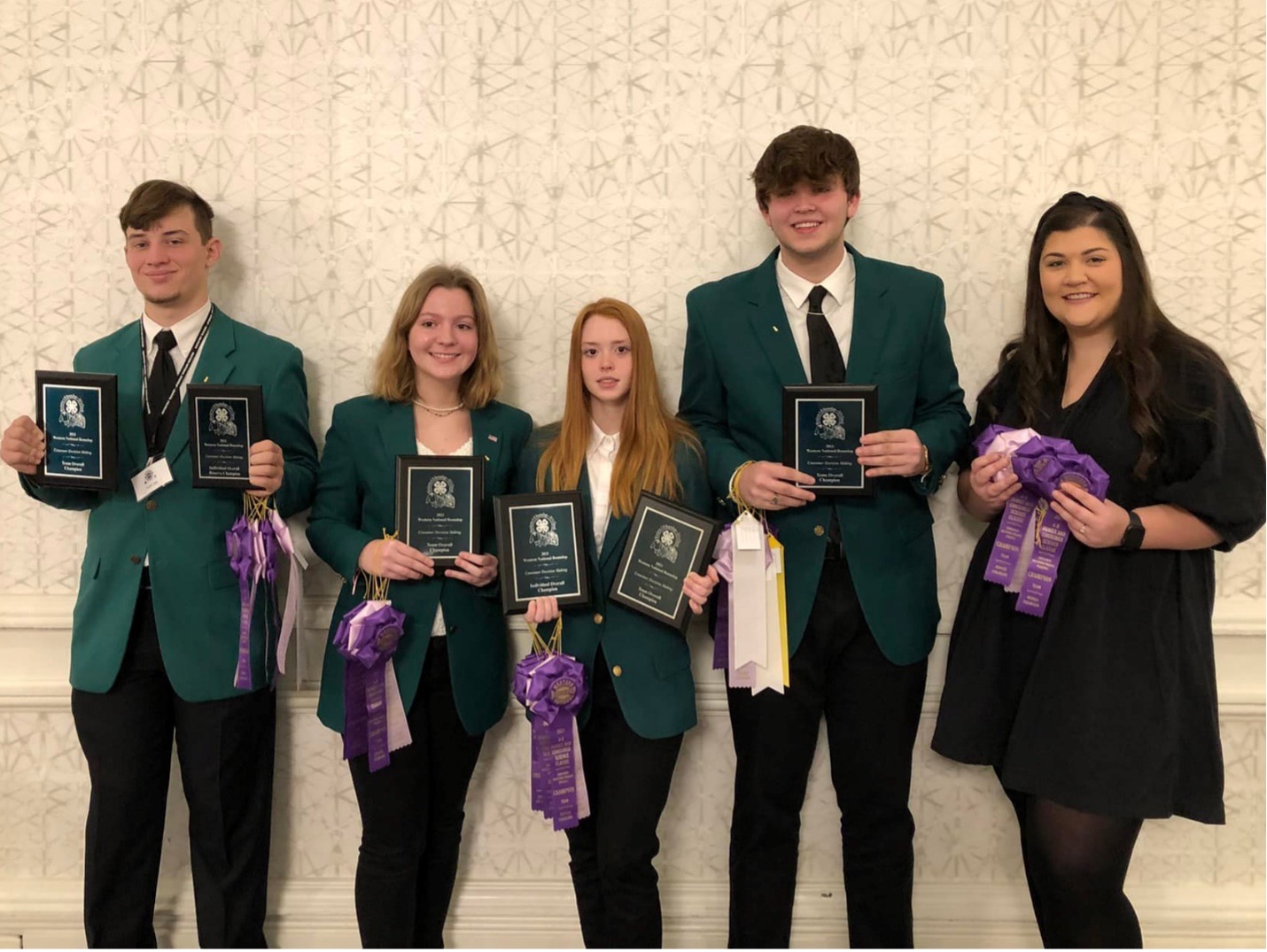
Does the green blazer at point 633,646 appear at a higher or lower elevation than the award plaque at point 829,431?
lower

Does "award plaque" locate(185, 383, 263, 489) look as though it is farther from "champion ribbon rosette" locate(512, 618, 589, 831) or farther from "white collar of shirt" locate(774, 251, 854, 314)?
"white collar of shirt" locate(774, 251, 854, 314)

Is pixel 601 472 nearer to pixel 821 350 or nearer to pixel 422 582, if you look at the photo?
pixel 422 582

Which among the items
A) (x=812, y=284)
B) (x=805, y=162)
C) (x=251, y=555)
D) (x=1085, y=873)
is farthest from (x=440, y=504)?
(x=1085, y=873)

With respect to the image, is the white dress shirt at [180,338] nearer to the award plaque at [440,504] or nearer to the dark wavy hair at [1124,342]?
the award plaque at [440,504]

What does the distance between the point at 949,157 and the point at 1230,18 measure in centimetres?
84

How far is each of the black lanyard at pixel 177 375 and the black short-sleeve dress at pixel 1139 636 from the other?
6.68 feet

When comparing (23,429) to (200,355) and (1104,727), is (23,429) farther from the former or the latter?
(1104,727)

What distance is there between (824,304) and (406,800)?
1.55 m

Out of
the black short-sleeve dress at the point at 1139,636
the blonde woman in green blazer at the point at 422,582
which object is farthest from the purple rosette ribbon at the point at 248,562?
the black short-sleeve dress at the point at 1139,636

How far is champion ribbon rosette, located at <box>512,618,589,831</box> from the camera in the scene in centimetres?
205

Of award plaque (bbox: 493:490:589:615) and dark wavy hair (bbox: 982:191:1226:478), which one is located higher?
dark wavy hair (bbox: 982:191:1226:478)

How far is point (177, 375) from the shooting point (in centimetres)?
227

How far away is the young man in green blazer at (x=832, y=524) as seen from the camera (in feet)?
7.00

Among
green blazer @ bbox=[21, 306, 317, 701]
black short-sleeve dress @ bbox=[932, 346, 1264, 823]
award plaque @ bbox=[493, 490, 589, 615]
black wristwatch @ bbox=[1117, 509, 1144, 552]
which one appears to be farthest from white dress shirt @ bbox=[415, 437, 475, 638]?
black wristwatch @ bbox=[1117, 509, 1144, 552]
